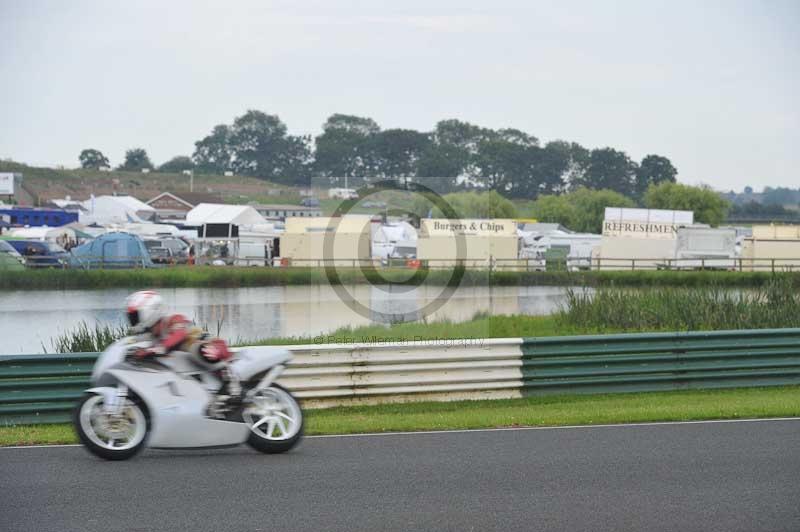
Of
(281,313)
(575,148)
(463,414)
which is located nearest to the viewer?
(463,414)

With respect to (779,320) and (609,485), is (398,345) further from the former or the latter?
(779,320)

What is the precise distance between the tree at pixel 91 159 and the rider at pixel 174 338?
162 metres

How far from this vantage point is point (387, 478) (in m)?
9.07

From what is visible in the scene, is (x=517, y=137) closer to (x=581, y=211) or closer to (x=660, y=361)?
(x=581, y=211)

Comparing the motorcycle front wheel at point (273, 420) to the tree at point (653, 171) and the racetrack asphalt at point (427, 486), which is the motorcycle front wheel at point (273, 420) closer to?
the racetrack asphalt at point (427, 486)

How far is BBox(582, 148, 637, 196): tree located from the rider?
138 m

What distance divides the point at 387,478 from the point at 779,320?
1440 cm

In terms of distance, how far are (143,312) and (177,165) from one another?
16327cm

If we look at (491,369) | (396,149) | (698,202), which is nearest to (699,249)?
(396,149)

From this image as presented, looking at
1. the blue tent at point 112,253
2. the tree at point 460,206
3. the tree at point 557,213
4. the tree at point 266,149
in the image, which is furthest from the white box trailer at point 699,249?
the tree at point 266,149

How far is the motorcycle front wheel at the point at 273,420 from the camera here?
1006cm

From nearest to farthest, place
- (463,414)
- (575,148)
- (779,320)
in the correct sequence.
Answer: (463,414) < (779,320) < (575,148)

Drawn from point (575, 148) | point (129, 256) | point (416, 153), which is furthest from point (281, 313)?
point (575, 148)

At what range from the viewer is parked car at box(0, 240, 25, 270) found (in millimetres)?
47781
